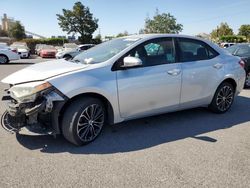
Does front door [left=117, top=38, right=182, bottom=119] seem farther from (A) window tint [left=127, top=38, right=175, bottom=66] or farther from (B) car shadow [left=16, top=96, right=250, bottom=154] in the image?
(B) car shadow [left=16, top=96, right=250, bottom=154]

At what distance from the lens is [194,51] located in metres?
5.05

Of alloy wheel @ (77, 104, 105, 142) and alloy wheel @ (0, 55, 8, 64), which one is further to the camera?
alloy wheel @ (0, 55, 8, 64)

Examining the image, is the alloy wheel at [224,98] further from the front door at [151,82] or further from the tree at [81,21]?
the tree at [81,21]

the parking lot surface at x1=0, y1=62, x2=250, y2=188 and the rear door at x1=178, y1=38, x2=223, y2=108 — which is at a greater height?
the rear door at x1=178, y1=38, x2=223, y2=108

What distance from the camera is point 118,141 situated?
4113 mm

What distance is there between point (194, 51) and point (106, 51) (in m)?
1.70

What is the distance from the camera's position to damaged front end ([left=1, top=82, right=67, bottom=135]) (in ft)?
11.6

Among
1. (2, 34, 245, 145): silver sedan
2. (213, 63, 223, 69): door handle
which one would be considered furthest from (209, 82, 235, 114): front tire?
(213, 63, 223, 69): door handle

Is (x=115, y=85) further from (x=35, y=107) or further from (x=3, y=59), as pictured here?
(x=3, y=59)

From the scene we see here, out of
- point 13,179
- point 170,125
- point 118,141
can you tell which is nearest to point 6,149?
point 13,179

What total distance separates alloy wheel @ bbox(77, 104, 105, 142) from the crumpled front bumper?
0.34 meters

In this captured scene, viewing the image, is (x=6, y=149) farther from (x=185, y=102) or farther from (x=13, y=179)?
(x=185, y=102)

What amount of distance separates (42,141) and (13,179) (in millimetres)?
1059

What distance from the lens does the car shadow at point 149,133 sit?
3854 mm
